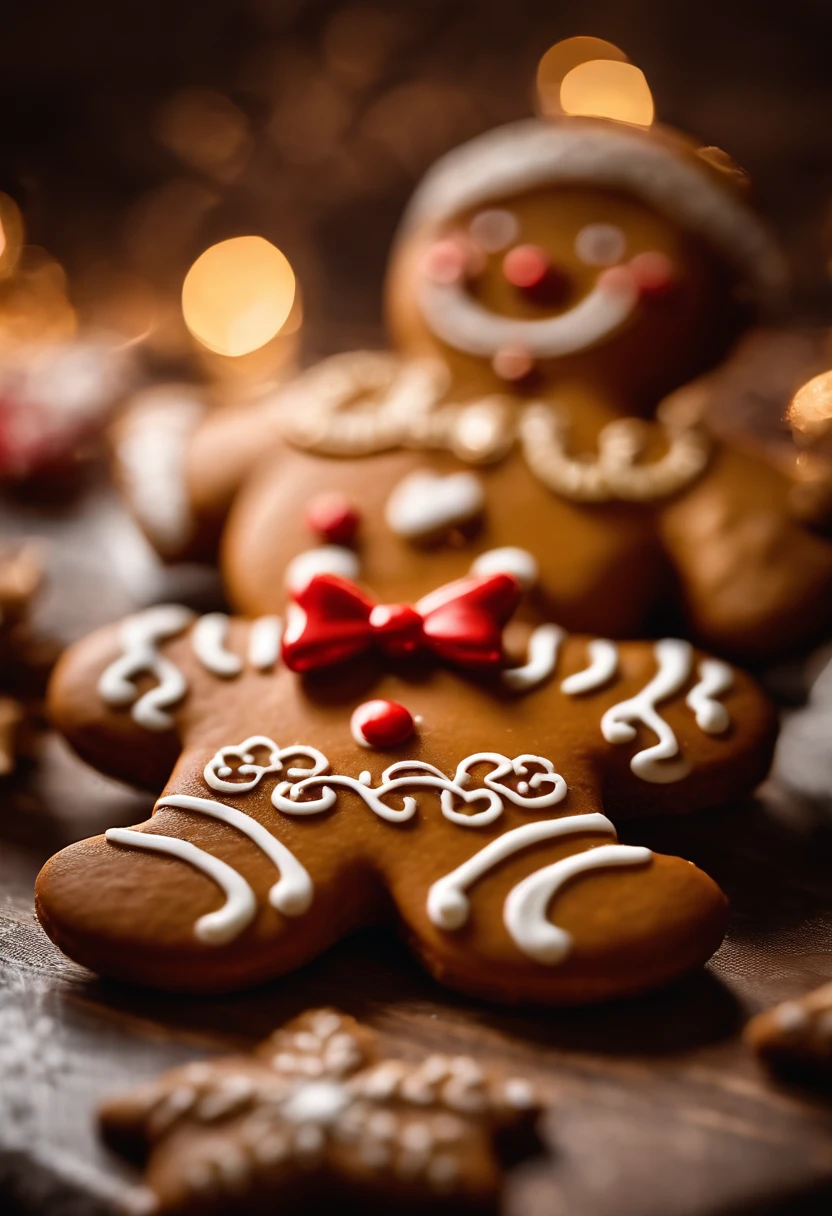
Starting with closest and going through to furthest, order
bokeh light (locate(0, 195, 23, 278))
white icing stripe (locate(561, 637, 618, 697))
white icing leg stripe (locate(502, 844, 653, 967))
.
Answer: white icing leg stripe (locate(502, 844, 653, 967))
white icing stripe (locate(561, 637, 618, 697))
bokeh light (locate(0, 195, 23, 278))

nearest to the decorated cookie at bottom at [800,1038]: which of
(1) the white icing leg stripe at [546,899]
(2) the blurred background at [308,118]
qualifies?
(1) the white icing leg stripe at [546,899]

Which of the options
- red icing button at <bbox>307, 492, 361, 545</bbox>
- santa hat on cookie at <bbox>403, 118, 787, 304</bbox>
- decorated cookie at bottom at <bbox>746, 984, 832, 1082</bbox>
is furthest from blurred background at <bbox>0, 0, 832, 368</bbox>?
decorated cookie at bottom at <bbox>746, 984, 832, 1082</bbox>

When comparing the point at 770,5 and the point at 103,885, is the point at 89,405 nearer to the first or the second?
the point at 103,885

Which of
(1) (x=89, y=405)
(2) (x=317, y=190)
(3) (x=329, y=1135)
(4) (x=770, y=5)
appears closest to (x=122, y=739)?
(3) (x=329, y=1135)

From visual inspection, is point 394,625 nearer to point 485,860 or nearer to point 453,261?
point 485,860

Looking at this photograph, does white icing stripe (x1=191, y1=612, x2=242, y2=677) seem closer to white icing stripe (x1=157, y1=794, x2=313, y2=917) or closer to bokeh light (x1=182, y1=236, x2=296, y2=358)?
white icing stripe (x1=157, y1=794, x2=313, y2=917)

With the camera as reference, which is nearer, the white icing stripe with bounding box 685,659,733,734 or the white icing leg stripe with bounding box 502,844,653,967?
the white icing leg stripe with bounding box 502,844,653,967

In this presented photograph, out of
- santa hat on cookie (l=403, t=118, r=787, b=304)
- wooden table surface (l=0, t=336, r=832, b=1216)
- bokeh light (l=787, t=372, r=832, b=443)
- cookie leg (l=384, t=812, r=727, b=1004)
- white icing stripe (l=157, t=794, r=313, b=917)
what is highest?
santa hat on cookie (l=403, t=118, r=787, b=304)
